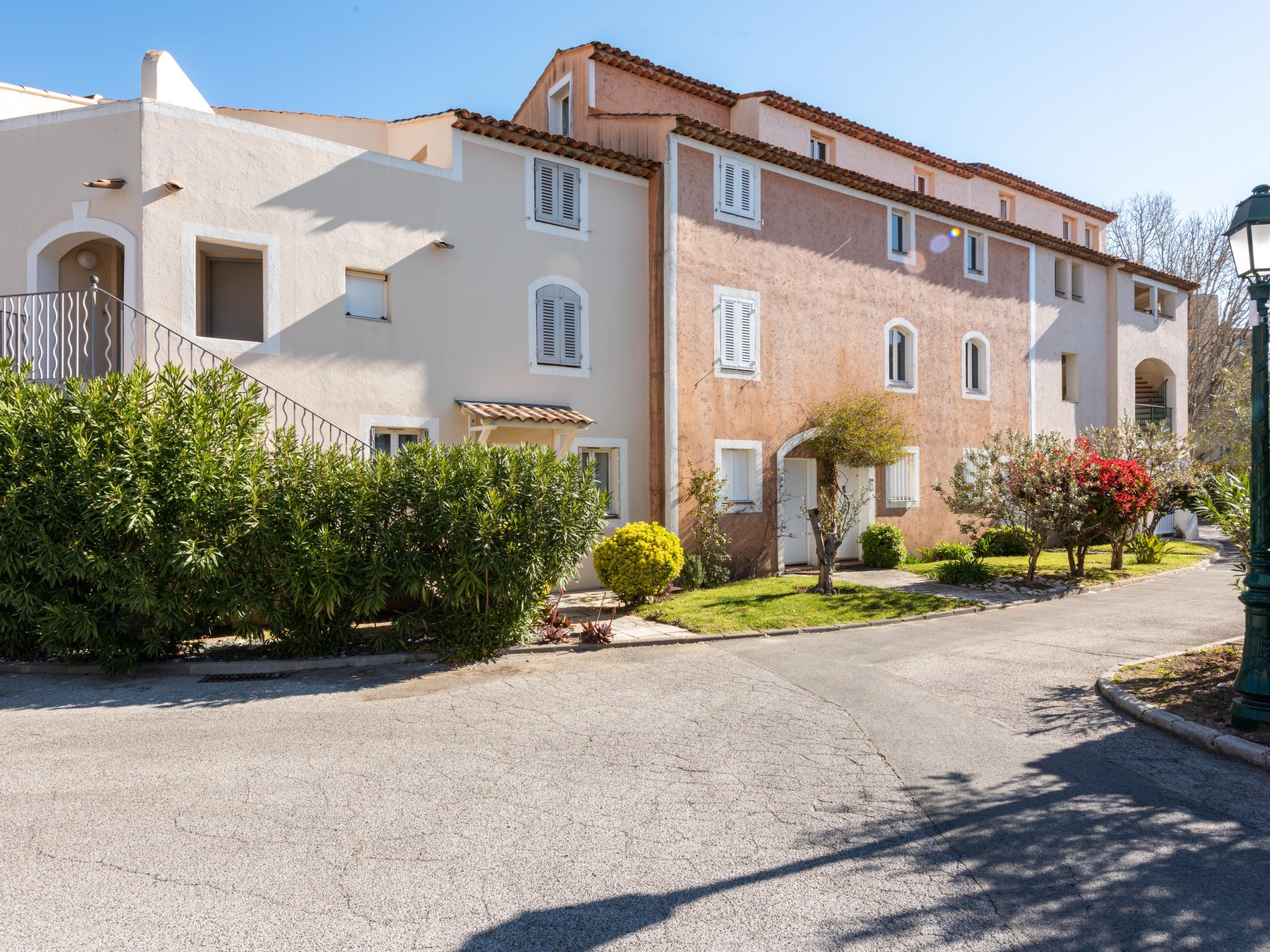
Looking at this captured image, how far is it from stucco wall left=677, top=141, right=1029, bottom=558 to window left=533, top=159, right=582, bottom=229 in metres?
2.13

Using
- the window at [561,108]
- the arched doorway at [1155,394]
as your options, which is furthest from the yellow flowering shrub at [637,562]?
the arched doorway at [1155,394]

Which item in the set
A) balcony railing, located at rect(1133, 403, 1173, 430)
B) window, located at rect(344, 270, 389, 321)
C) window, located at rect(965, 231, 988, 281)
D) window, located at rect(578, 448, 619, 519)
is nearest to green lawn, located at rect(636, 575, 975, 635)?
window, located at rect(578, 448, 619, 519)

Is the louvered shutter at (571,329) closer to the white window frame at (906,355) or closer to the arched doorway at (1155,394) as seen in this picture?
the white window frame at (906,355)

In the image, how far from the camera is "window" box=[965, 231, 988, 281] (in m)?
21.9

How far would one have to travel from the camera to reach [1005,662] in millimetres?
9727

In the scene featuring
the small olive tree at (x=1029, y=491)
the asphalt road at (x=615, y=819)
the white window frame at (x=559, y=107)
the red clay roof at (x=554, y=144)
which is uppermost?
the white window frame at (x=559, y=107)

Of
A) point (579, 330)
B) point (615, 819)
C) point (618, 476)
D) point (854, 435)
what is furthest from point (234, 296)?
point (854, 435)

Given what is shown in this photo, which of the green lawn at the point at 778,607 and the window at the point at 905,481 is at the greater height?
the window at the point at 905,481

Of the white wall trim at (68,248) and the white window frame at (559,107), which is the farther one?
the white window frame at (559,107)

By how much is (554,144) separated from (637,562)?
7.62 m

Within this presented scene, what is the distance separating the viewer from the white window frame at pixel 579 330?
1464cm

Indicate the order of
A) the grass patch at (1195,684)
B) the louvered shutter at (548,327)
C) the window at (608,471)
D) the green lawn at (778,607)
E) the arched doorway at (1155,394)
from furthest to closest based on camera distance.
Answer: the arched doorway at (1155,394), the window at (608,471), the louvered shutter at (548,327), the green lawn at (778,607), the grass patch at (1195,684)

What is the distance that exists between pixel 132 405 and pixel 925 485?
674 inches

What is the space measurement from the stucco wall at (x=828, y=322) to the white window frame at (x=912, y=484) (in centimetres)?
15
